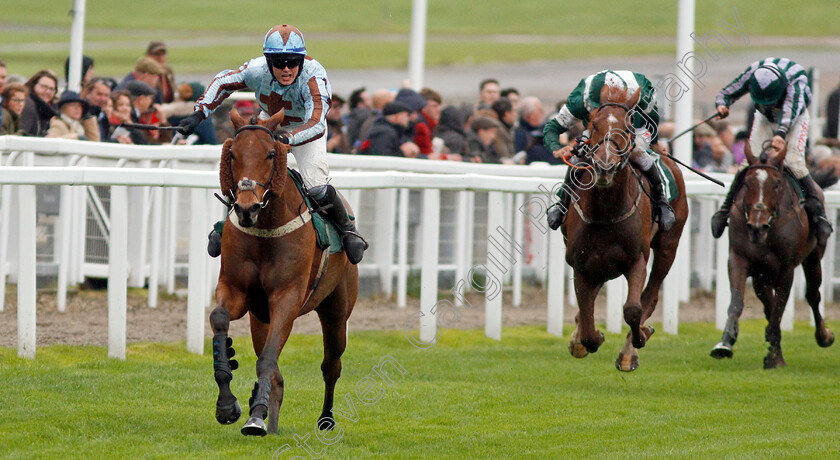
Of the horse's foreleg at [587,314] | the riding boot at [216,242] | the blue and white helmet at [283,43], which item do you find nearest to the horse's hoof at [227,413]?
the riding boot at [216,242]

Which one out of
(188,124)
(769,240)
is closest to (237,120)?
(188,124)

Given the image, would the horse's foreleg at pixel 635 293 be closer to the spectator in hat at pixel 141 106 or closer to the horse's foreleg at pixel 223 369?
the horse's foreleg at pixel 223 369

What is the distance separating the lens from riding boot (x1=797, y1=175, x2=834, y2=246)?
10570 millimetres

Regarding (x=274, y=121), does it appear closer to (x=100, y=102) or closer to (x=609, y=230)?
(x=609, y=230)

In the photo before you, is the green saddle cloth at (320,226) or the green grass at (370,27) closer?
the green saddle cloth at (320,226)

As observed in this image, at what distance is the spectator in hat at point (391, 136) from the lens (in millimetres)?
12930

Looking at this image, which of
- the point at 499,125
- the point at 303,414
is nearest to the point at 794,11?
the point at 499,125

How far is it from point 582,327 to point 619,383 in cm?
84

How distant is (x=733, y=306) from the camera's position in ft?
33.3

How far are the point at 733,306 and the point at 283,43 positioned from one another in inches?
196

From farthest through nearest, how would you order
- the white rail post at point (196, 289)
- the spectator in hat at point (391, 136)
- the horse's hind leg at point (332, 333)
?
the spectator in hat at point (391, 136), the white rail post at point (196, 289), the horse's hind leg at point (332, 333)

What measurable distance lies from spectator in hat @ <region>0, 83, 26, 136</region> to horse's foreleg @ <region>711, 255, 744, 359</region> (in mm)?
6210

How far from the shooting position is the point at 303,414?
743cm

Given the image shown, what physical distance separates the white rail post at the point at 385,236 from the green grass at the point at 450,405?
1764 millimetres
